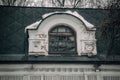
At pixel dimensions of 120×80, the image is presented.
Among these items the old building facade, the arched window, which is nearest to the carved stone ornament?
the old building facade

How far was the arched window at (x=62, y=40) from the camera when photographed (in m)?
13.5

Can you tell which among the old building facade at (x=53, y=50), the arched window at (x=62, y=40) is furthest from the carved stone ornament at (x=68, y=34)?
the arched window at (x=62, y=40)

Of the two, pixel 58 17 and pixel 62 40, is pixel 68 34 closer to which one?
pixel 62 40

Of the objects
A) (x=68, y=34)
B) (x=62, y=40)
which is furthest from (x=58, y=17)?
(x=62, y=40)

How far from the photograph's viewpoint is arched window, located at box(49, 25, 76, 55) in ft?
44.1

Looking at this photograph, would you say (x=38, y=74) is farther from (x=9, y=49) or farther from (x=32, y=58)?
(x=9, y=49)

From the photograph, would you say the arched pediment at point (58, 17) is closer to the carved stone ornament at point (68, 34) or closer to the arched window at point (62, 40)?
the carved stone ornament at point (68, 34)

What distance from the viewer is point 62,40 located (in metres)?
13.8

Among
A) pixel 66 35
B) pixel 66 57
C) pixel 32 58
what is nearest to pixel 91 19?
pixel 66 35

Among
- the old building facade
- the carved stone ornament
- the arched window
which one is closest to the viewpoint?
the old building facade

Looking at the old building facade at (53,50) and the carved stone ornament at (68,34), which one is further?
the carved stone ornament at (68,34)

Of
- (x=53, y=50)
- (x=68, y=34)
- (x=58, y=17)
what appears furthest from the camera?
(x=68, y=34)

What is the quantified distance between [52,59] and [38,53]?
70 cm

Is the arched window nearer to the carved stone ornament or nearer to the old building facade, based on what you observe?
the old building facade
